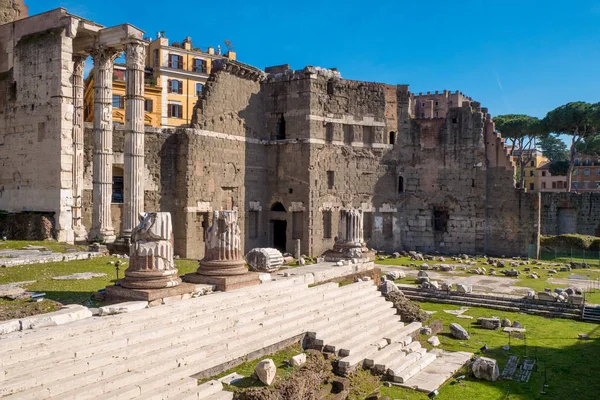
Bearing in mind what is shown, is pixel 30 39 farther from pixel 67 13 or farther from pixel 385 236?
pixel 385 236

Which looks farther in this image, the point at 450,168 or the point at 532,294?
the point at 450,168

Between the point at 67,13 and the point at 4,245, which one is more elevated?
the point at 67,13

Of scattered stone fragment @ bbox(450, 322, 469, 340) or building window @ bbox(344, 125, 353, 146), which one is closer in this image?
scattered stone fragment @ bbox(450, 322, 469, 340)

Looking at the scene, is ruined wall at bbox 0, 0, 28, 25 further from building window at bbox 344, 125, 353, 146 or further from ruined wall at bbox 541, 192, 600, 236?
ruined wall at bbox 541, 192, 600, 236

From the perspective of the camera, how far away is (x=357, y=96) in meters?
31.3

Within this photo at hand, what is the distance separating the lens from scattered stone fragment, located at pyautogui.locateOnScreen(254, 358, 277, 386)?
8.68 meters

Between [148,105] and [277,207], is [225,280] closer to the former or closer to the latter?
[277,207]

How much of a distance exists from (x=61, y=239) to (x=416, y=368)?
1354cm

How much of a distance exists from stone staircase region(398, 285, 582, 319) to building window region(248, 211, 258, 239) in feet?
37.4

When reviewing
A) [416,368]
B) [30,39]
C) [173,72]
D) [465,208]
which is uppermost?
[173,72]

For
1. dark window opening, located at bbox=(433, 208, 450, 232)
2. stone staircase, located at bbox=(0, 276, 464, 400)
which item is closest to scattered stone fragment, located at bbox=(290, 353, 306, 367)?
stone staircase, located at bbox=(0, 276, 464, 400)

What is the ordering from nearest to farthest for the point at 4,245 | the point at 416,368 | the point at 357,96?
the point at 416,368
the point at 4,245
the point at 357,96

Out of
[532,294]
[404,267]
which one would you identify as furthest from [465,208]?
[532,294]

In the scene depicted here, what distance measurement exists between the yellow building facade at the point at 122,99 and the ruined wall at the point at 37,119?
13311 millimetres
